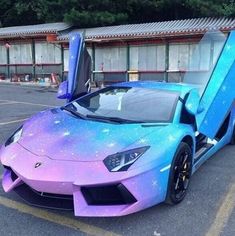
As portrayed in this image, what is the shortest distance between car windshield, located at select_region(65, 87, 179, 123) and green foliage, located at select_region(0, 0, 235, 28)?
16.9m

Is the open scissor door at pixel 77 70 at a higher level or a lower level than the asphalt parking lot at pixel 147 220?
higher

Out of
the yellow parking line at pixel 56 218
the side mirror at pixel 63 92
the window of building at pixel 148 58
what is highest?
the side mirror at pixel 63 92

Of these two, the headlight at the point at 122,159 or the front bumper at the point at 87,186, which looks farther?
the headlight at the point at 122,159

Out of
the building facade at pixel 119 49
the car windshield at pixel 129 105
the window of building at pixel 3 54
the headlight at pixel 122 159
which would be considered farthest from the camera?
the window of building at pixel 3 54

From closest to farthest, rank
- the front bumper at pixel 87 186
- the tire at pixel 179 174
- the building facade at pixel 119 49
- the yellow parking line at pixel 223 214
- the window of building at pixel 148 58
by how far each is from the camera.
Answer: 1. the front bumper at pixel 87 186
2. the yellow parking line at pixel 223 214
3. the tire at pixel 179 174
4. the building facade at pixel 119 49
5. the window of building at pixel 148 58

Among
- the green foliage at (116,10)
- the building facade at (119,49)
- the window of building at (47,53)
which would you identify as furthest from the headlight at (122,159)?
the window of building at (47,53)

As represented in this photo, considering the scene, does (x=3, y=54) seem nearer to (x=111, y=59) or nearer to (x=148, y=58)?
(x=111, y=59)

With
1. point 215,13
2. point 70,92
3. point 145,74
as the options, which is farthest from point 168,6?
point 70,92

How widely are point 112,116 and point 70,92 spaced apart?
5.11 ft

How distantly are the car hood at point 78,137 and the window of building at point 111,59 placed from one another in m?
17.4

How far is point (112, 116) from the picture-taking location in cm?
452

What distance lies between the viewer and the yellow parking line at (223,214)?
3632mm

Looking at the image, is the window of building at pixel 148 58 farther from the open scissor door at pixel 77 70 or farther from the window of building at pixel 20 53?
the open scissor door at pixel 77 70

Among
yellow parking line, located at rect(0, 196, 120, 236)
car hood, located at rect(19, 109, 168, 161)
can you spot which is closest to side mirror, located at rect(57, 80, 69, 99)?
car hood, located at rect(19, 109, 168, 161)
